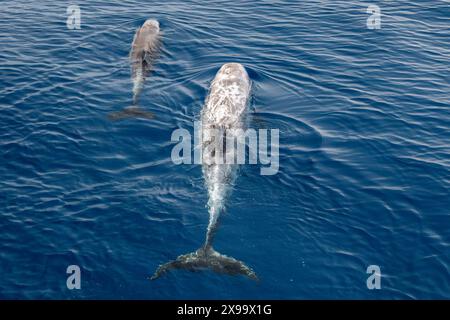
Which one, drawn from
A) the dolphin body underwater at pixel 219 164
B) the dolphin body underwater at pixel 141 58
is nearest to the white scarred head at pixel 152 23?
the dolphin body underwater at pixel 141 58

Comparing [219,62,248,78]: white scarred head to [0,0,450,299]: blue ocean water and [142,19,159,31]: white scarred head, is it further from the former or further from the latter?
[142,19,159,31]: white scarred head

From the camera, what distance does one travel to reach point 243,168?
19.2 metres

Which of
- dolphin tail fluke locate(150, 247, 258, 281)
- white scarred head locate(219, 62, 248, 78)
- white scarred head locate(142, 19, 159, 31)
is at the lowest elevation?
dolphin tail fluke locate(150, 247, 258, 281)

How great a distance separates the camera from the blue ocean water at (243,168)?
49.4 ft

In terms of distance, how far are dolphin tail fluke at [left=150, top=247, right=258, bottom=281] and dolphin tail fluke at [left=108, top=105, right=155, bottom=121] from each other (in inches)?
334

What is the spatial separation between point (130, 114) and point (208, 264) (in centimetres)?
925

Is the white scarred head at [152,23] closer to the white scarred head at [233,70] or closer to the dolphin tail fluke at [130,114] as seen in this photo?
the white scarred head at [233,70]

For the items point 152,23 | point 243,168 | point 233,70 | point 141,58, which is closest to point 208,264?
point 243,168

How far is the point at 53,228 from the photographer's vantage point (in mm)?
16406

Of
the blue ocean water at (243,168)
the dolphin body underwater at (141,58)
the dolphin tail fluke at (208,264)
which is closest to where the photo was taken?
Result: the dolphin tail fluke at (208,264)

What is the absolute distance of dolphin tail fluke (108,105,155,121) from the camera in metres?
22.1

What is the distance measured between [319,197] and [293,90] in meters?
8.70

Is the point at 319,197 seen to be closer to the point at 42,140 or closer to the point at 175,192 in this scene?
the point at 175,192

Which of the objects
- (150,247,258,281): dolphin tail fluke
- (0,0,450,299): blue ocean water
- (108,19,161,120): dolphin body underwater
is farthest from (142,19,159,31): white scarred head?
(150,247,258,281): dolphin tail fluke
